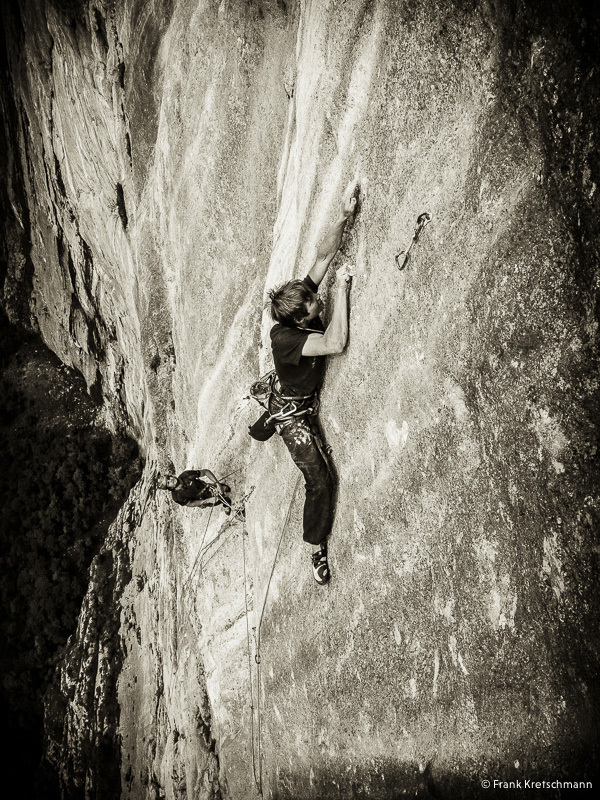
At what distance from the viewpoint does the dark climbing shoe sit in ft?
16.9

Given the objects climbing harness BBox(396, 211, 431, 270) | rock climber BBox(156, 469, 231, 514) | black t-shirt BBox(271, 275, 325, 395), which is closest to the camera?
climbing harness BBox(396, 211, 431, 270)

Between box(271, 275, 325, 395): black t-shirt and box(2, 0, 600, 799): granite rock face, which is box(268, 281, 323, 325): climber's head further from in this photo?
box(2, 0, 600, 799): granite rock face

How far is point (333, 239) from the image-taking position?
4.49m

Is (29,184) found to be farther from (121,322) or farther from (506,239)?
(506,239)

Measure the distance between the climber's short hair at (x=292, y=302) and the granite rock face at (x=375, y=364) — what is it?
0.47 metres

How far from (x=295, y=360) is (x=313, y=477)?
46.8 inches

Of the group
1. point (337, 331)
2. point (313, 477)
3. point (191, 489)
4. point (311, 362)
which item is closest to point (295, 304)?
point (337, 331)

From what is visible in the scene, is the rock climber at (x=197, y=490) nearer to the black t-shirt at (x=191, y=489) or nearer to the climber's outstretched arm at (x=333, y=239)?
the black t-shirt at (x=191, y=489)

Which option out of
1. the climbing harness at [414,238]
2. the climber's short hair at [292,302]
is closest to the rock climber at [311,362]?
the climber's short hair at [292,302]

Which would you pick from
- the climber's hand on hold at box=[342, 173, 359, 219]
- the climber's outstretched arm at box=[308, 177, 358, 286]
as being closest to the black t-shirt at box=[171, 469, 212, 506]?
the climber's outstretched arm at box=[308, 177, 358, 286]

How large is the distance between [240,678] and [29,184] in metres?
12.1

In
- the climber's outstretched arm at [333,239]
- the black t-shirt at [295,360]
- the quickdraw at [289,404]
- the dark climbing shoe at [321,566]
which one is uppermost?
the climber's outstretched arm at [333,239]

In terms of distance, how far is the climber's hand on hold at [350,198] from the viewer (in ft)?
14.3

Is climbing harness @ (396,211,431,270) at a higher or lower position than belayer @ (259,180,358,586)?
higher
